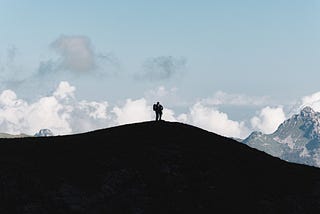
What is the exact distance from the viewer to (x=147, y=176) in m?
77.9

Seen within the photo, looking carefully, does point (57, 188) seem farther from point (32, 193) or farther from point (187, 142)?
point (187, 142)

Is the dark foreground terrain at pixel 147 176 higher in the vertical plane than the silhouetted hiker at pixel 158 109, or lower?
lower

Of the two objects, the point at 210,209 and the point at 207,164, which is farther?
the point at 207,164

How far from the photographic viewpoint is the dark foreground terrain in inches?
2776

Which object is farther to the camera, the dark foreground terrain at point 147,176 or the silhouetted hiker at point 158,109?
the silhouetted hiker at point 158,109

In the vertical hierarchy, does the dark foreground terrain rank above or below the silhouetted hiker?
below

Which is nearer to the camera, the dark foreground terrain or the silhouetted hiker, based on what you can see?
the dark foreground terrain

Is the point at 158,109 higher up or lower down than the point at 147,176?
higher up

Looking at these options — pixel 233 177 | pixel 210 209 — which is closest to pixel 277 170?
pixel 233 177

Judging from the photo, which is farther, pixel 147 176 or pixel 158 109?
pixel 158 109

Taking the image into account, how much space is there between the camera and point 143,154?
83.2 meters

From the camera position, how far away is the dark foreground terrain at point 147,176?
231 ft

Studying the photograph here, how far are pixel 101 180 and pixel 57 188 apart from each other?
20.2 feet

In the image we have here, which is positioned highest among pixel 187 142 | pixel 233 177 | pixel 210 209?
pixel 187 142
